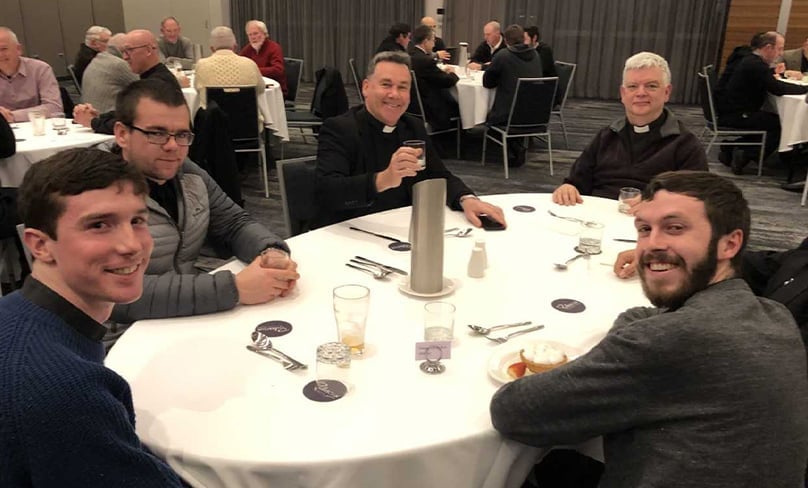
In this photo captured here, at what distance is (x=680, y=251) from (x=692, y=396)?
31cm

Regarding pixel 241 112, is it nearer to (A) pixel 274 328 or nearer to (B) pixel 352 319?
(A) pixel 274 328

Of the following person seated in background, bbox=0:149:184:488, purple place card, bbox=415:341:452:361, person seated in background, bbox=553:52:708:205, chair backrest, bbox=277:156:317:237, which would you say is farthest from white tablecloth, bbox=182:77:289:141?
person seated in background, bbox=0:149:184:488

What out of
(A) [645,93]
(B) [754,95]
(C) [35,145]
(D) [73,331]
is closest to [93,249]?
(D) [73,331]

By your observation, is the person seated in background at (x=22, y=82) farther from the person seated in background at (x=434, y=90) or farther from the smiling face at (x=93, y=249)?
the smiling face at (x=93, y=249)

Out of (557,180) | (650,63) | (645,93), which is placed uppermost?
(650,63)

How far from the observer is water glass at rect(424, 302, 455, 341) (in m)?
Result: 1.49

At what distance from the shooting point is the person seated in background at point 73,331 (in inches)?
35.3

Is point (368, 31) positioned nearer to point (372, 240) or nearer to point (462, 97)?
point (462, 97)

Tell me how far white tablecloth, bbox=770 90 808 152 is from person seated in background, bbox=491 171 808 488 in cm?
503

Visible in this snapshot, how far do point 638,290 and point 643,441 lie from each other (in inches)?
29.0

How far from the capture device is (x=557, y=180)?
5.95 m

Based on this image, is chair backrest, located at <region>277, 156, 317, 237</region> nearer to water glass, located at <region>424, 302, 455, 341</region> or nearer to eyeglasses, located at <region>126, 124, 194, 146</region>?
eyeglasses, located at <region>126, 124, 194, 146</region>

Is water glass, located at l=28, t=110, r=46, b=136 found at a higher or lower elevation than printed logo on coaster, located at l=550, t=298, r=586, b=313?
higher

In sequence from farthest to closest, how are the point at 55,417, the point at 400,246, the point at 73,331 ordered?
the point at 400,246 < the point at 73,331 < the point at 55,417
